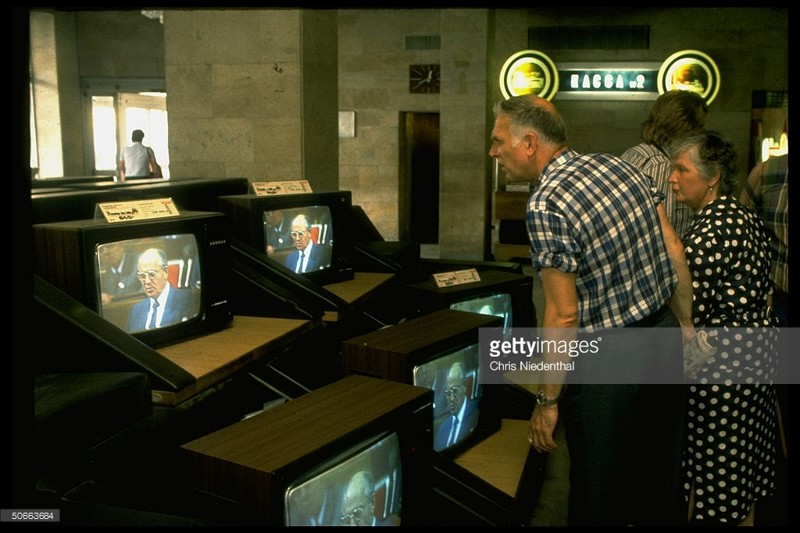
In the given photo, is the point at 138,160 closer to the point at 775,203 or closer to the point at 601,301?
the point at 775,203

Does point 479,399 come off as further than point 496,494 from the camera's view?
Yes

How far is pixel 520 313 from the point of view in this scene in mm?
3449

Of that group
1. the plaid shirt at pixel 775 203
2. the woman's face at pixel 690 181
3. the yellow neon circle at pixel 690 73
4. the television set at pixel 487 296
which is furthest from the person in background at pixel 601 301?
the yellow neon circle at pixel 690 73

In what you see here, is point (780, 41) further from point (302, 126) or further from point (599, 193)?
point (599, 193)

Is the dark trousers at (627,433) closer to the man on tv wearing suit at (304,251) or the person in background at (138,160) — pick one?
the man on tv wearing suit at (304,251)

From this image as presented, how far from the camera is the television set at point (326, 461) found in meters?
1.34

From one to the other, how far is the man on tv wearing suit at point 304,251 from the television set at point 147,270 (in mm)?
593

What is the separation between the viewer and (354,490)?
1.56 metres

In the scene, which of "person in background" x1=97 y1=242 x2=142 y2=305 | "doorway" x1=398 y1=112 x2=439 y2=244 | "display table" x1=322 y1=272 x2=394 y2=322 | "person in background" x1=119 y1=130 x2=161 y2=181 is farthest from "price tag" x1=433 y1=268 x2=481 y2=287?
"doorway" x1=398 y1=112 x2=439 y2=244

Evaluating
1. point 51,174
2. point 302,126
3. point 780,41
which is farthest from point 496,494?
point 51,174

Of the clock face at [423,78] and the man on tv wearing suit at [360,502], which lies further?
the clock face at [423,78]

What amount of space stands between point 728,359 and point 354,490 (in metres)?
1.25

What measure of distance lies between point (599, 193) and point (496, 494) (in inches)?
34.1

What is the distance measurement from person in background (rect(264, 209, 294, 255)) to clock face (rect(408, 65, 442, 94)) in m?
7.10
